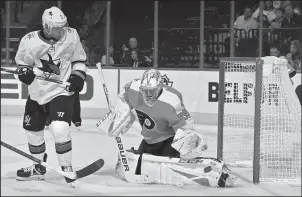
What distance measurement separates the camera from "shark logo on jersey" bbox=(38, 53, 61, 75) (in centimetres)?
554

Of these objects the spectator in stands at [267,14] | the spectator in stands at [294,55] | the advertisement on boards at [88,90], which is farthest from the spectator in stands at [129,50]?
the spectator in stands at [294,55]

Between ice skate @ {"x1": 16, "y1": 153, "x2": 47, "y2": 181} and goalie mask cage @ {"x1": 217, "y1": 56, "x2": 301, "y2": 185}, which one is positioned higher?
goalie mask cage @ {"x1": 217, "y1": 56, "x2": 301, "y2": 185}

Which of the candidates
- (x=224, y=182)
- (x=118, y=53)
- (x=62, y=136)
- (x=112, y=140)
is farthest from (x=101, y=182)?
(x=118, y=53)

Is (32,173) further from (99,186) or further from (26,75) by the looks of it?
(26,75)

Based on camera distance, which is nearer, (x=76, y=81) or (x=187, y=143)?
(x=187, y=143)

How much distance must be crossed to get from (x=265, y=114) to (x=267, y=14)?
4276 mm

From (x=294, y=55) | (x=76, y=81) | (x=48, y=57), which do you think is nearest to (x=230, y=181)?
(x=76, y=81)

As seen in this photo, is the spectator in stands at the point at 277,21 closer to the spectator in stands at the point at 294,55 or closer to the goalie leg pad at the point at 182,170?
the spectator in stands at the point at 294,55

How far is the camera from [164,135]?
18.9 ft

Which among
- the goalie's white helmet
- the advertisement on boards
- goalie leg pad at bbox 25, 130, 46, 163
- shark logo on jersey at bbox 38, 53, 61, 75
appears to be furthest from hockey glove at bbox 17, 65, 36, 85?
the advertisement on boards

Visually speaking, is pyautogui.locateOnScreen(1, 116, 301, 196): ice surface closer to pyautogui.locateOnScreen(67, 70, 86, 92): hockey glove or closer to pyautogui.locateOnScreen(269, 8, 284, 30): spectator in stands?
pyautogui.locateOnScreen(67, 70, 86, 92): hockey glove

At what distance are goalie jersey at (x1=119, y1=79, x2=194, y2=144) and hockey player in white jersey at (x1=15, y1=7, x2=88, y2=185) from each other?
0.38 m

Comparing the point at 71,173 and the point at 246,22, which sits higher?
the point at 246,22

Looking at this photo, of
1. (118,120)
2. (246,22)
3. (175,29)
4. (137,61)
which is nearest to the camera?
(118,120)
